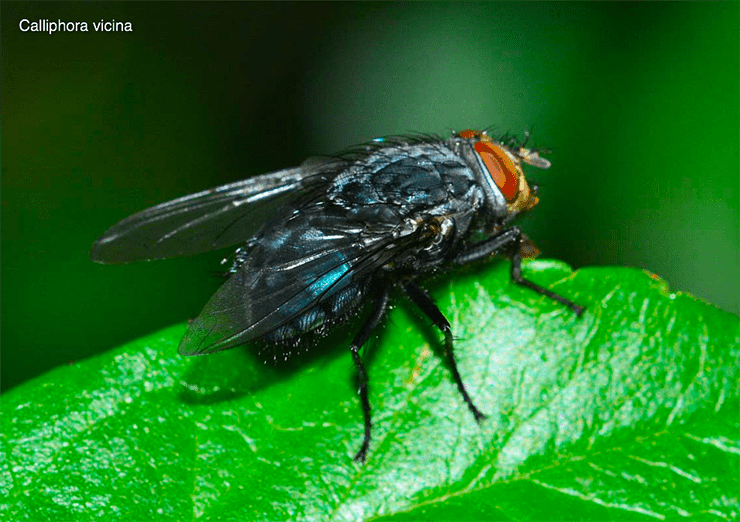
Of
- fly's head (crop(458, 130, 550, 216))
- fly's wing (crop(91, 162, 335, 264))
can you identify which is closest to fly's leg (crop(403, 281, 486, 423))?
fly's head (crop(458, 130, 550, 216))

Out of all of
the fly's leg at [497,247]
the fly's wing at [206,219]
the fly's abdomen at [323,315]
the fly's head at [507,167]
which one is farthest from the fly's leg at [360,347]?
the fly's head at [507,167]

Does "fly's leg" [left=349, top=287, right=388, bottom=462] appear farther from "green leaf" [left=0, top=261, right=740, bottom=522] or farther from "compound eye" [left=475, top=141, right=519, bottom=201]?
"compound eye" [left=475, top=141, right=519, bottom=201]

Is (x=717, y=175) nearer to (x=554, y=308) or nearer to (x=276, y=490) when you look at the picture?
(x=554, y=308)

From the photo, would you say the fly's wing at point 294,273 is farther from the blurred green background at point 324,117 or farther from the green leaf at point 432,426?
the blurred green background at point 324,117

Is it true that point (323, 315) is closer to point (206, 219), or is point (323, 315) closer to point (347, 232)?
point (347, 232)

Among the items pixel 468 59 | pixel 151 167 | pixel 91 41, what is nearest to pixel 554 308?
pixel 468 59

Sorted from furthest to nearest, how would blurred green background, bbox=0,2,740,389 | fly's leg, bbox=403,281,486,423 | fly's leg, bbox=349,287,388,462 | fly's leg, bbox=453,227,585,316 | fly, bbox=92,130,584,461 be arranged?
blurred green background, bbox=0,2,740,389 → fly's leg, bbox=453,227,585,316 → fly, bbox=92,130,584,461 → fly's leg, bbox=403,281,486,423 → fly's leg, bbox=349,287,388,462

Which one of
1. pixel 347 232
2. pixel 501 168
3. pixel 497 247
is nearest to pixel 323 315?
pixel 347 232
